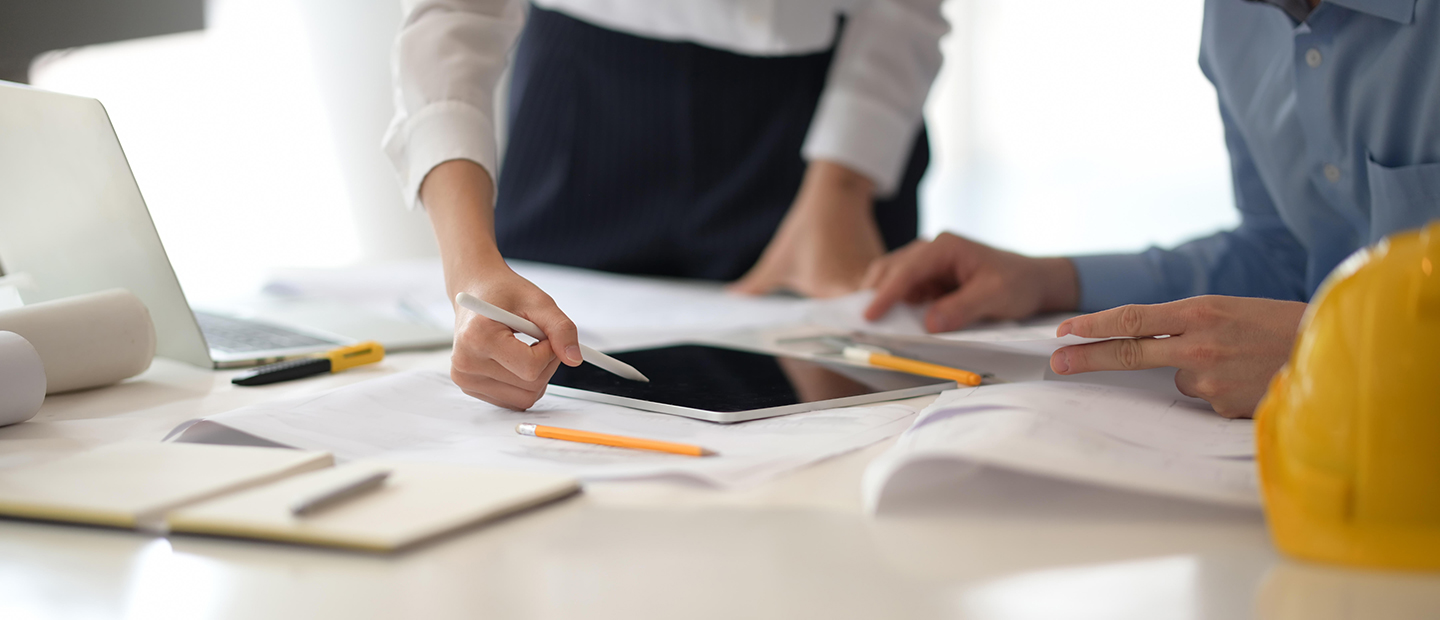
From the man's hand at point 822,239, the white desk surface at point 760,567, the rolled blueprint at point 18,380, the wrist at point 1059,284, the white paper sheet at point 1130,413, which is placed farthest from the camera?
the man's hand at point 822,239

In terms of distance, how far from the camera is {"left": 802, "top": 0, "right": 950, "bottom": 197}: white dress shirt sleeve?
144 centimetres

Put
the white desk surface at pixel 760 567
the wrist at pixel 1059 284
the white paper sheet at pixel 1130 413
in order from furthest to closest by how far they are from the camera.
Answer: the wrist at pixel 1059 284, the white paper sheet at pixel 1130 413, the white desk surface at pixel 760 567

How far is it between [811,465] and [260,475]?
0.90ft

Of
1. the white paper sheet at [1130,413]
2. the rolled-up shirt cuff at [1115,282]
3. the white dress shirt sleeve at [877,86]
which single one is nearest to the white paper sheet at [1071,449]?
the white paper sheet at [1130,413]

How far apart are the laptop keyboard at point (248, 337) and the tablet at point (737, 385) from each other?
335 mm

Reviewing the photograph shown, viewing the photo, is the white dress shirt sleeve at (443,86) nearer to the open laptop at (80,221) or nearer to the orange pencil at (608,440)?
the open laptop at (80,221)

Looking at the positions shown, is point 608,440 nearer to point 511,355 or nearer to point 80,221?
point 511,355

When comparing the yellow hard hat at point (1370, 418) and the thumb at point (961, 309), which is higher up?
the yellow hard hat at point (1370, 418)

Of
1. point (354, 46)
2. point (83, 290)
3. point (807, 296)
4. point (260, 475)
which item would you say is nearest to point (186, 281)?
point (83, 290)

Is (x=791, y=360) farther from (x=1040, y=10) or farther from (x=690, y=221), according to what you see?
(x=1040, y=10)

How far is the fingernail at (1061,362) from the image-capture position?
619 mm

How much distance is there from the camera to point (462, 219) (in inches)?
31.9

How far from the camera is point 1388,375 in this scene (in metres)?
0.35

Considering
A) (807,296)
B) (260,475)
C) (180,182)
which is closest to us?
(260,475)
